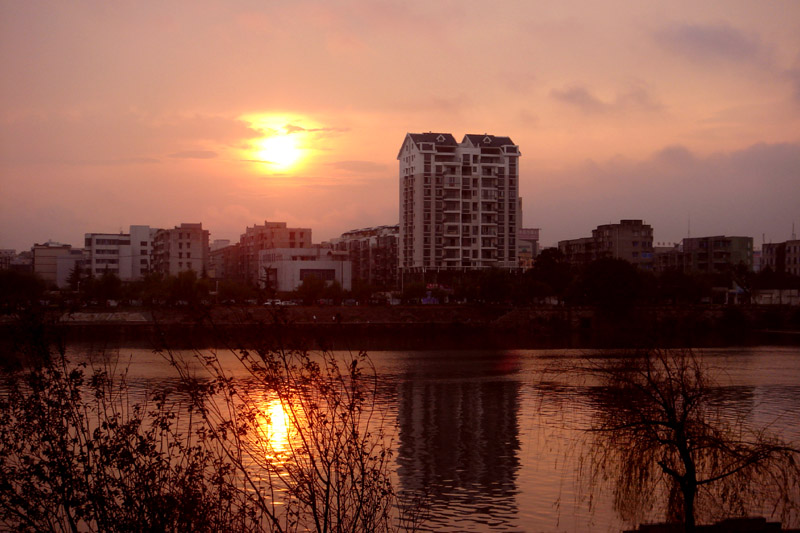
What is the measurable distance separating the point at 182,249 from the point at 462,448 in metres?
111

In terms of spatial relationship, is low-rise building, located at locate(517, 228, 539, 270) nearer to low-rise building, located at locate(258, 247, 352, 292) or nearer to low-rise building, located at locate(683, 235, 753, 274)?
low-rise building, located at locate(683, 235, 753, 274)

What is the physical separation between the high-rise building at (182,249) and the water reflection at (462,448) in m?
93.5

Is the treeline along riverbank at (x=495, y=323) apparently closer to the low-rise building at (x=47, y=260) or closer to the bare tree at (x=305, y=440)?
the bare tree at (x=305, y=440)

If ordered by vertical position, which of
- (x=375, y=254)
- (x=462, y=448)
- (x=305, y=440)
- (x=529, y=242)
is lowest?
(x=462, y=448)

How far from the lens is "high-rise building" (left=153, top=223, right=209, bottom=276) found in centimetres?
12938

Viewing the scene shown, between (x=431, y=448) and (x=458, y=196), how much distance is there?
288 feet

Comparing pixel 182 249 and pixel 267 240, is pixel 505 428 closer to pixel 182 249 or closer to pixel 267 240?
pixel 182 249

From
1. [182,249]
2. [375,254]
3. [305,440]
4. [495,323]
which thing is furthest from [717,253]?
[305,440]

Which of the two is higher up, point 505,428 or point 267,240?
point 267,240

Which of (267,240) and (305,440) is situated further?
(267,240)

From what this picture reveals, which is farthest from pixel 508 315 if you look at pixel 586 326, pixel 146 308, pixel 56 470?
pixel 56 470

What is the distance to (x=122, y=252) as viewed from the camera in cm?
13650

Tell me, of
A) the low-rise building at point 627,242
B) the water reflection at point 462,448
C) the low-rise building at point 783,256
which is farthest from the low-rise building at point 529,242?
the water reflection at point 462,448

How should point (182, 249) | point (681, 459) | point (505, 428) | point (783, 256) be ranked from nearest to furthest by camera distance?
point (681, 459) → point (505, 428) → point (182, 249) → point (783, 256)
